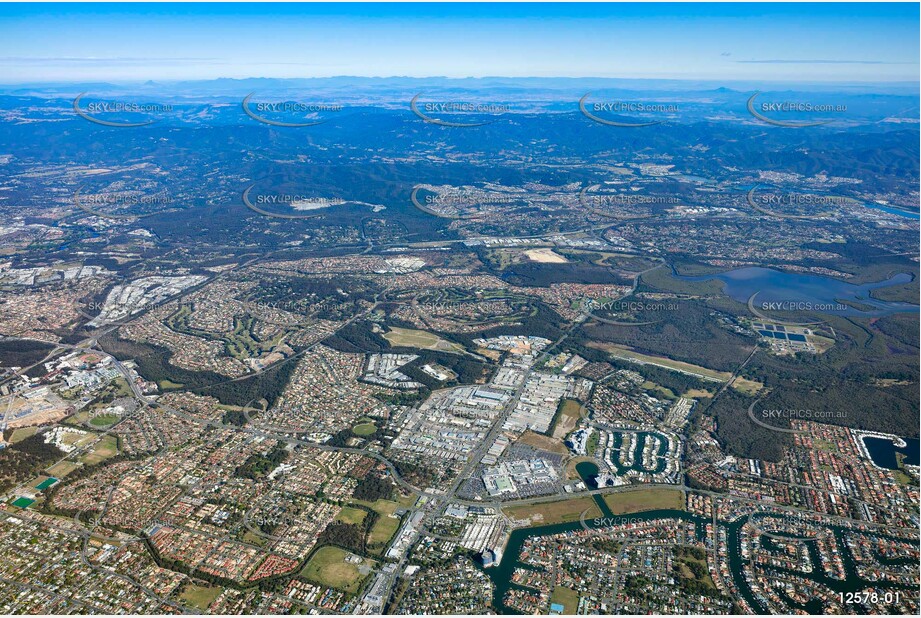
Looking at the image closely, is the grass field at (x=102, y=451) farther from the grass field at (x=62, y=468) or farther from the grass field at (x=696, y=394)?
the grass field at (x=696, y=394)

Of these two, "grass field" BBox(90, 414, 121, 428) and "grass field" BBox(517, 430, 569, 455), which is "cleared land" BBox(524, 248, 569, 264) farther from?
"grass field" BBox(90, 414, 121, 428)

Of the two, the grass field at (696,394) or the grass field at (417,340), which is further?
the grass field at (417,340)

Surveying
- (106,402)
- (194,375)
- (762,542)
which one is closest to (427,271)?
(194,375)

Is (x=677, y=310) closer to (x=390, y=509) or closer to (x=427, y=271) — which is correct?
(x=427, y=271)

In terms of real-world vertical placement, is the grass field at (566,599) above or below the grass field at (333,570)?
below

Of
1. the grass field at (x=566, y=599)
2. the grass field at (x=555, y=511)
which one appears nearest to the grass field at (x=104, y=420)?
the grass field at (x=555, y=511)

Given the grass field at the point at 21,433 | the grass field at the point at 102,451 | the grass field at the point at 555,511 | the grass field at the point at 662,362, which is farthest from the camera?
the grass field at the point at 662,362

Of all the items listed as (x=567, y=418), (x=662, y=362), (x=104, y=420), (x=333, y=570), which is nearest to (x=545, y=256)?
(x=662, y=362)
